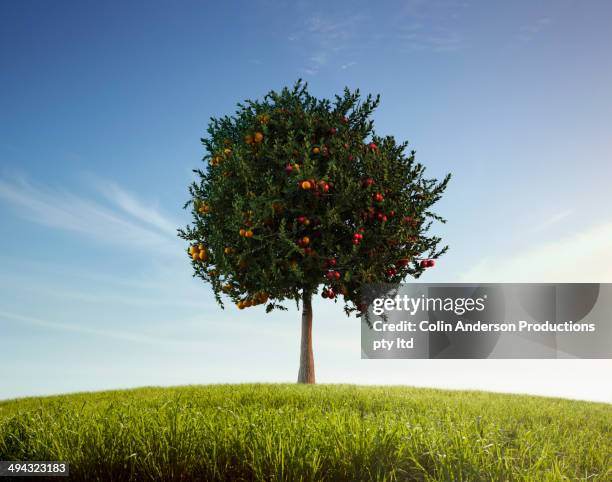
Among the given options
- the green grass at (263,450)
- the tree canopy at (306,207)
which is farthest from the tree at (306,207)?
the green grass at (263,450)

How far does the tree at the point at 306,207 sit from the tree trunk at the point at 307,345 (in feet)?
2.64

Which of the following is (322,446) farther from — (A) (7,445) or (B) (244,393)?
(B) (244,393)

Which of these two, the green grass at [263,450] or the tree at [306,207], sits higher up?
the tree at [306,207]

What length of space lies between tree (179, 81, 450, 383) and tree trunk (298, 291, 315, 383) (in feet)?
2.64

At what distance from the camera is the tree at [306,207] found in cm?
1241

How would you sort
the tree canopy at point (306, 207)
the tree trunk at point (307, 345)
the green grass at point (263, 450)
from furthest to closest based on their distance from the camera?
the tree trunk at point (307, 345), the tree canopy at point (306, 207), the green grass at point (263, 450)

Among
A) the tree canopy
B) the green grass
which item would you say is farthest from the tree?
the green grass

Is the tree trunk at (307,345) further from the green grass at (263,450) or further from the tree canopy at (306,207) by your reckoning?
the green grass at (263,450)

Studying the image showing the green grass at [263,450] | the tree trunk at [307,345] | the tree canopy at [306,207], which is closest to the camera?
the green grass at [263,450]

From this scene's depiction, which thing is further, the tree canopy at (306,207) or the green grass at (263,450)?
the tree canopy at (306,207)

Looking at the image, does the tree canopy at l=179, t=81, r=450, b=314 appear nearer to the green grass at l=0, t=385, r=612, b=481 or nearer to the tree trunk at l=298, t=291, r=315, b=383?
the tree trunk at l=298, t=291, r=315, b=383

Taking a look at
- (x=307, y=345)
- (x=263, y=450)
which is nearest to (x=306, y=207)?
(x=307, y=345)

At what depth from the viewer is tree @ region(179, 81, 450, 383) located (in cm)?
1241

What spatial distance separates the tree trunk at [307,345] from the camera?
1534 cm
